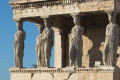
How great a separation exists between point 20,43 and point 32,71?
163 cm

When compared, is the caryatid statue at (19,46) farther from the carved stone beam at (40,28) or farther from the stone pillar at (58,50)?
the stone pillar at (58,50)

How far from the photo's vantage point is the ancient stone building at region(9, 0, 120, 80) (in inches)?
919

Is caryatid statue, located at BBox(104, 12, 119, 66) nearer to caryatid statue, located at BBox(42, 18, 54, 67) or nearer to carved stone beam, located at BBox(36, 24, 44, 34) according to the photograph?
caryatid statue, located at BBox(42, 18, 54, 67)

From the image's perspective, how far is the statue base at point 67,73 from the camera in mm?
23094

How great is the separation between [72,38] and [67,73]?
1641mm

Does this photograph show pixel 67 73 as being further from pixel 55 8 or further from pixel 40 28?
pixel 40 28

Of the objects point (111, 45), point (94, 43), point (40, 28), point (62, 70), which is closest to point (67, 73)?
point (62, 70)

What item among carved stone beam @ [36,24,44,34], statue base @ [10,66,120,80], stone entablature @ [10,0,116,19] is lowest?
statue base @ [10,66,120,80]

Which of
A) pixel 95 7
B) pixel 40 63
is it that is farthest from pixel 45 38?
pixel 95 7

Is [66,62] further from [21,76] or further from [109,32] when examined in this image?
[109,32]

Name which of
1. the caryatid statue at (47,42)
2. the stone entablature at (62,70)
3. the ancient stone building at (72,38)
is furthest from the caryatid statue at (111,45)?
the caryatid statue at (47,42)

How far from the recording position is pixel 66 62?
2798 cm

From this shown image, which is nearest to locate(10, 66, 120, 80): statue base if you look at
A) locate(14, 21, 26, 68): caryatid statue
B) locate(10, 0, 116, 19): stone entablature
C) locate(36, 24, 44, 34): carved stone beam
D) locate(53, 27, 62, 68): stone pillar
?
locate(14, 21, 26, 68): caryatid statue

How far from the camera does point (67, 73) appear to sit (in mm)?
24109
